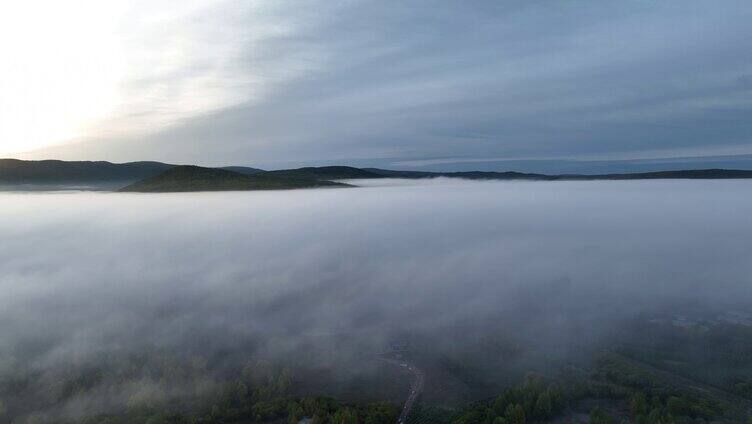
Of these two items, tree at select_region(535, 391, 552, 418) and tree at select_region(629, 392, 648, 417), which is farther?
tree at select_region(535, 391, 552, 418)

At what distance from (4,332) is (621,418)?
20437cm

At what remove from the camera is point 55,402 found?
326ft

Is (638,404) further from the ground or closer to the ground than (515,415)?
further from the ground

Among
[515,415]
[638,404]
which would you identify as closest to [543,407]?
[515,415]

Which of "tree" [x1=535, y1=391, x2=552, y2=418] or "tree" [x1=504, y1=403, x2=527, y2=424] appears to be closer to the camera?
"tree" [x1=504, y1=403, x2=527, y2=424]

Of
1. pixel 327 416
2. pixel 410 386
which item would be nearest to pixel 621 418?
pixel 410 386

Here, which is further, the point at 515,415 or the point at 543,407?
the point at 543,407

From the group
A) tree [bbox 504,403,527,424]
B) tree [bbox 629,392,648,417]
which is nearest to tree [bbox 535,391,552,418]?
tree [bbox 504,403,527,424]

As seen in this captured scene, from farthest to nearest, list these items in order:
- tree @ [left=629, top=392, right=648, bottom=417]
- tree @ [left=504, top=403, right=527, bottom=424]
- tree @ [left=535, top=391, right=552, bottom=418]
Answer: tree @ [left=535, top=391, right=552, bottom=418], tree @ [left=629, top=392, right=648, bottom=417], tree @ [left=504, top=403, right=527, bottom=424]

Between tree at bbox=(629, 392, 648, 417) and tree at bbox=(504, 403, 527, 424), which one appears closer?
tree at bbox=(504, 403, 527, 424)

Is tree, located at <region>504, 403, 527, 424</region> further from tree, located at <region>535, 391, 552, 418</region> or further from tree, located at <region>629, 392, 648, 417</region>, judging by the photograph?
tree, located at <region>629, 392, 648, 417</region>

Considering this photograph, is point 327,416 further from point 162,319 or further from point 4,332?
point 4,332

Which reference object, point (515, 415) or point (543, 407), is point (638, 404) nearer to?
point (543, 407)

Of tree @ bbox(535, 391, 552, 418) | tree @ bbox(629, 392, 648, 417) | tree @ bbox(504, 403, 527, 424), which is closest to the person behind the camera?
tree @ bbox(504, 403, 527, 424)
